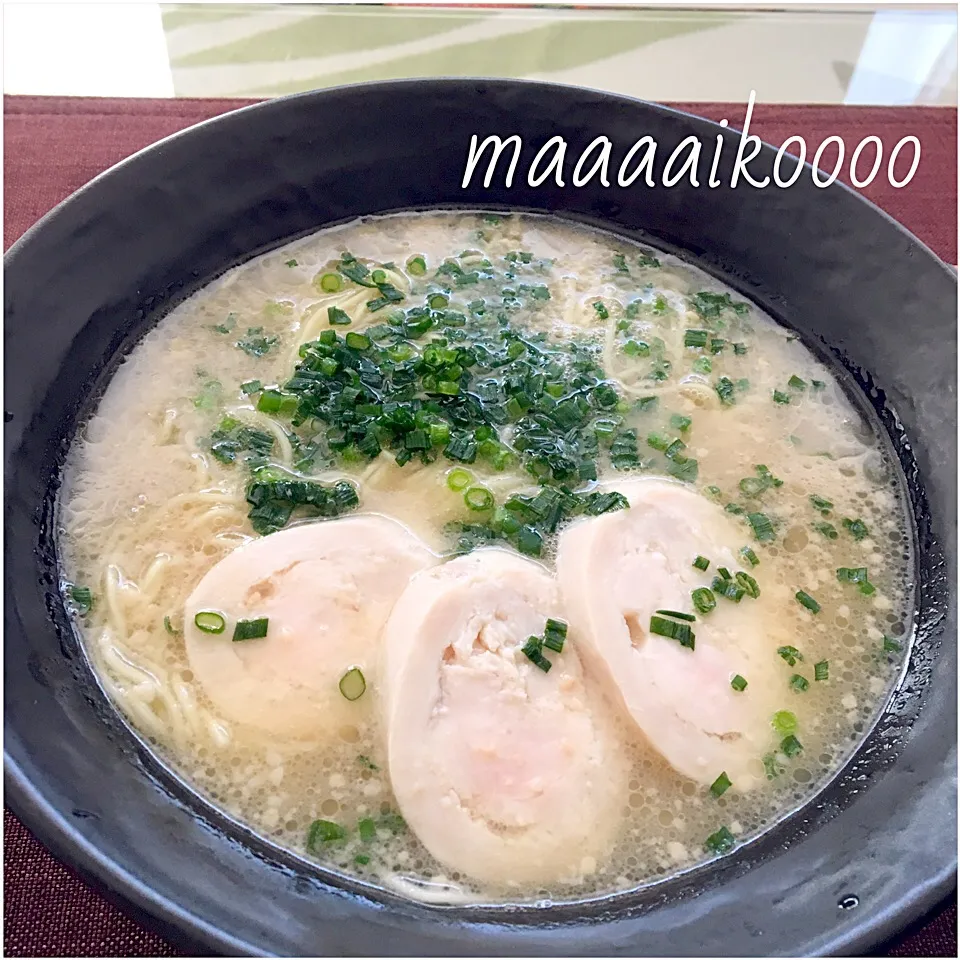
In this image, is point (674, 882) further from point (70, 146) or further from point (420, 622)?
point (70, 146)

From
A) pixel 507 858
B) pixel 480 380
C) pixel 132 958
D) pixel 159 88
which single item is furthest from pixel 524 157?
pixel 132 958

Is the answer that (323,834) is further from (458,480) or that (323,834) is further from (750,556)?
(750,556)

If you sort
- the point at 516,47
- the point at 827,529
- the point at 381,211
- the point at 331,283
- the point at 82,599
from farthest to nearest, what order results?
the point at 516,47
the point at 381,211
the point at 331,283
the point at 827,529
the point at 82,599

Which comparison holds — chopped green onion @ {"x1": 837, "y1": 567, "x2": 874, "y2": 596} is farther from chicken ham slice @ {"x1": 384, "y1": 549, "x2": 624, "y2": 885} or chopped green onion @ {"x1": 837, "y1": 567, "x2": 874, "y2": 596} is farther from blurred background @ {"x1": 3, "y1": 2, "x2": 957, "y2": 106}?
blurred background @ {"x1": 3, "y1": 2, "x2": 957, "y2": 106}

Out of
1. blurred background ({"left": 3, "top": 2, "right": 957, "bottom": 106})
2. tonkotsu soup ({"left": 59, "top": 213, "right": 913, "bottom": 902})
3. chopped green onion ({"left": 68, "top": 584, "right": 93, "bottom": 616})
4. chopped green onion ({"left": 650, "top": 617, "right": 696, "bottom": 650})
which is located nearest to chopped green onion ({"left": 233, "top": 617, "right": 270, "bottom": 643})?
tonkotsu soup ({"left": 59, "top": 213, "right": 913, "bottom": 902})

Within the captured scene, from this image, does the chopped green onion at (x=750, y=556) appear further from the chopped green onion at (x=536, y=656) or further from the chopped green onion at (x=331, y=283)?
the chopped green onion at (x=331, y=283)

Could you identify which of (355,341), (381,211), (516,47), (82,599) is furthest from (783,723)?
(516,47)

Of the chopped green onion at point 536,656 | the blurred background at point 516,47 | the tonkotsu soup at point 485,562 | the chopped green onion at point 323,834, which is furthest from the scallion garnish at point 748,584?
the blurred background at point 516,47
